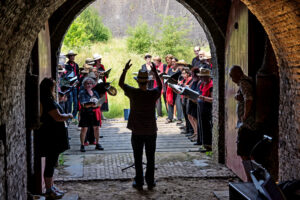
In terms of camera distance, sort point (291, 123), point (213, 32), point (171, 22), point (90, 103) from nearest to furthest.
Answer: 1. point (291, 123)
2. point (213, 32)
3. point (90, 103)
4. point (171, 22)

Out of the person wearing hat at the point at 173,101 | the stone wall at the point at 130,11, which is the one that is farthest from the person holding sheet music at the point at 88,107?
the stone wall at the point at 130,11

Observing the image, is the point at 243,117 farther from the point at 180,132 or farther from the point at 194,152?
the point at 180,132

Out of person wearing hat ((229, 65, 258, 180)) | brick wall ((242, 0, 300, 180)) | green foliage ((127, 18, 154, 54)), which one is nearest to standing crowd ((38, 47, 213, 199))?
person wearing hat ((229, 65, 258, 180))

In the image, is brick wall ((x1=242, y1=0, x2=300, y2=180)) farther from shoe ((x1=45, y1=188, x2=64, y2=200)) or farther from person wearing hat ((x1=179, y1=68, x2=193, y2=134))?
person wearing hat ((x1=179, y1=68, x2=193, y2=134))

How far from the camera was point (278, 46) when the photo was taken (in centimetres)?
555

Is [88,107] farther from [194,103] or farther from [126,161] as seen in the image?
[194,103]

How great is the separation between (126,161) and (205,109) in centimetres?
211

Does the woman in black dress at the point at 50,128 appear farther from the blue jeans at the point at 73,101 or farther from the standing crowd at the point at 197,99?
the blue jeans at the point at 73,101

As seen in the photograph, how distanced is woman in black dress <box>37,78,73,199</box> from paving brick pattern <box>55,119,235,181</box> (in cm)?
145

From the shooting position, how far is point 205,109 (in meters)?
9.78

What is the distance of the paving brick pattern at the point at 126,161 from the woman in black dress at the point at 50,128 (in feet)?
4.77

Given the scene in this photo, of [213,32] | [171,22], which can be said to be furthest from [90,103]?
[171,22]

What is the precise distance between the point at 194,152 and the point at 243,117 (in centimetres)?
354

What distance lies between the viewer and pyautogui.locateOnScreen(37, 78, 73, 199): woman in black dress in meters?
6.23
